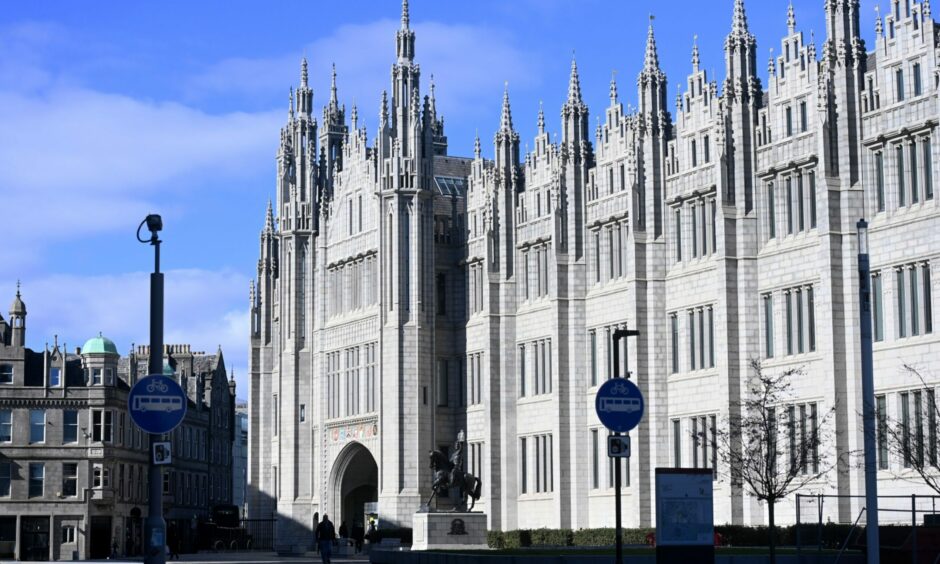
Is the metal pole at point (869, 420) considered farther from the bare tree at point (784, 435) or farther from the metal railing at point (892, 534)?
the bare tree at point (784, 435)

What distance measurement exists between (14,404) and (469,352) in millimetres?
31720

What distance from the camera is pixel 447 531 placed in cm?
6150

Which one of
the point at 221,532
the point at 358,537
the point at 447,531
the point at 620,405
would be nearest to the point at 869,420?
the point at 620,405

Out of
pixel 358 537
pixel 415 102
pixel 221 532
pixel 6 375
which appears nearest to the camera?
pixel 415 102

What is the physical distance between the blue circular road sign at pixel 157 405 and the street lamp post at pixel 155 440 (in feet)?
1.44

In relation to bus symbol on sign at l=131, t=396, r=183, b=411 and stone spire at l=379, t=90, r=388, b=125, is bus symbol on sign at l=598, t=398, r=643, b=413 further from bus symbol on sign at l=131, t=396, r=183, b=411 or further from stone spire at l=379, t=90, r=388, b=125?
stone spire at l=379, t=90, r=388, b=125

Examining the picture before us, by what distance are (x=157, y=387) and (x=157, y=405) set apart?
0.30 m

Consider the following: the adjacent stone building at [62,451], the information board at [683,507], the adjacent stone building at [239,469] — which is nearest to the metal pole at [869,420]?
the information board at [683,507]

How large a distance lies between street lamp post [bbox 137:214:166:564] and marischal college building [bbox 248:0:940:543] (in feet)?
80.1

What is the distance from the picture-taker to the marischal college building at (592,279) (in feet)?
171

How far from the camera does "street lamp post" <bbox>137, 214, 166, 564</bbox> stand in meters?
27.3

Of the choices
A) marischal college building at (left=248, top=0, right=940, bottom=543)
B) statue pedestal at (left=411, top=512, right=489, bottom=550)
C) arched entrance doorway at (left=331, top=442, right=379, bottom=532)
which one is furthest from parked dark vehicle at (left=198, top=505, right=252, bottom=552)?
statue pedestal at (left=411, top=512, right=489, bottom=550)

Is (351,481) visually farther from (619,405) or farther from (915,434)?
(619,405)

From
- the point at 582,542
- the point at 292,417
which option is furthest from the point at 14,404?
the point at 582,542
